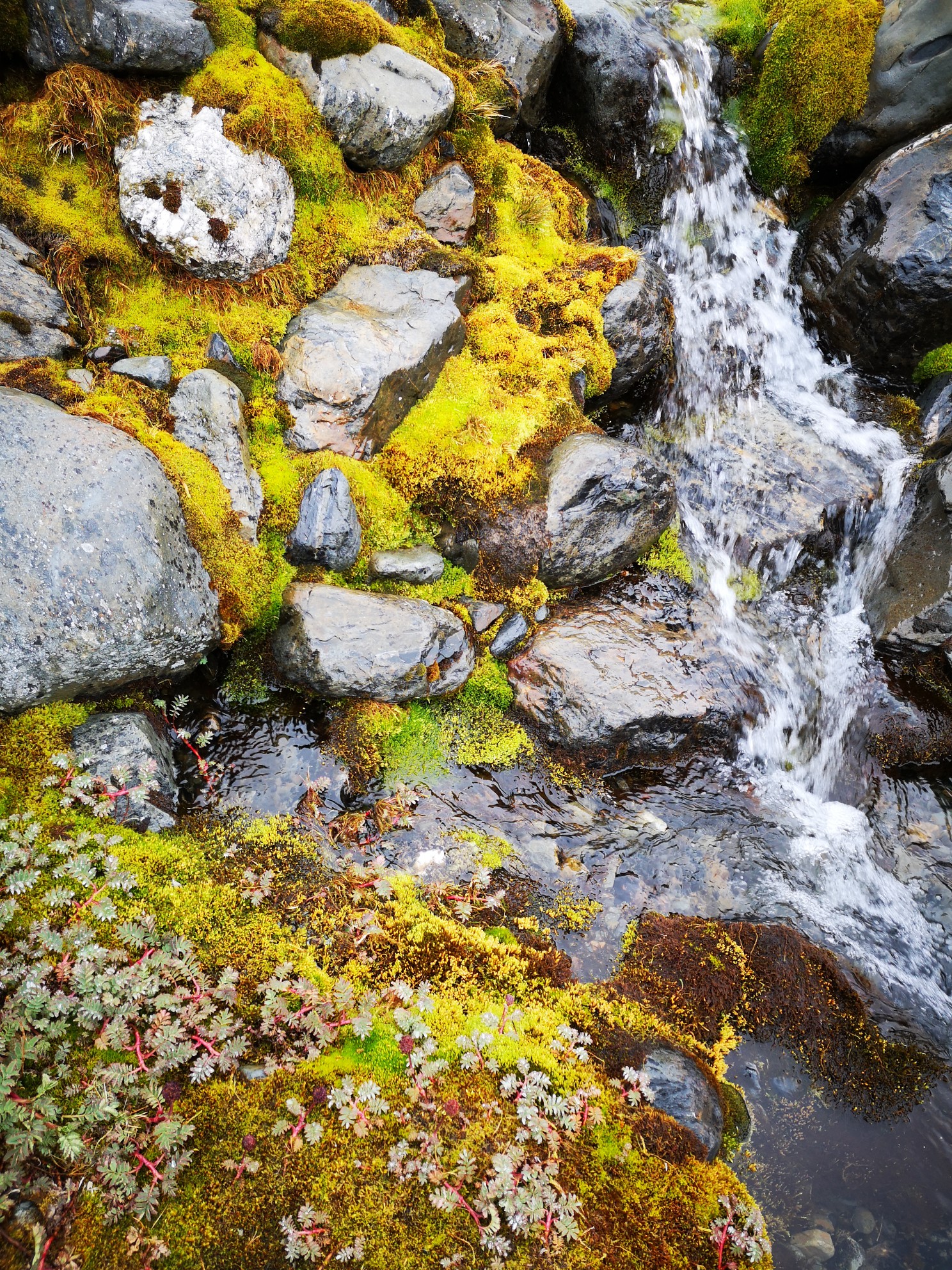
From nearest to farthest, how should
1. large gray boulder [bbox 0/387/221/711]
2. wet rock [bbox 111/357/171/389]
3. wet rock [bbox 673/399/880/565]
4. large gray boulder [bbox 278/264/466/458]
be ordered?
large gray boulder [bbox 0/387/221/711] → wet rock [bbox 111/357/171/389] → large gray boulder [bbox 278/264/466/458] → wet rock [bbox 673/399/880/565]

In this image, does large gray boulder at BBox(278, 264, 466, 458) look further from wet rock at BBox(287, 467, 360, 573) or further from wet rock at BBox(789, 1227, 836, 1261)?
wet rock at BBox(789, 1227, 836, 1261)

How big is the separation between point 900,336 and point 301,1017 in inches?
379

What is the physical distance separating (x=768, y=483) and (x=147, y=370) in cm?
654

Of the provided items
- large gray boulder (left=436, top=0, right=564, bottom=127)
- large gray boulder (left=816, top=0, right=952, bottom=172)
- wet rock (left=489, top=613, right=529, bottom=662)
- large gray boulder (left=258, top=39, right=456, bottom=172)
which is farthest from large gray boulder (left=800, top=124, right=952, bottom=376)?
wet rock (left=489, top=613, right=529, bottom=662)

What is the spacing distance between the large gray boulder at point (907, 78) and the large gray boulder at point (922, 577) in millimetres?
4805

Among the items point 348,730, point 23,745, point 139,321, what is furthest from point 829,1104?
point 139,321

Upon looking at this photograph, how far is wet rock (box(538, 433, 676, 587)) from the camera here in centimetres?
641

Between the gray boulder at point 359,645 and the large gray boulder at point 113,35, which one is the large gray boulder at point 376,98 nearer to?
the large gray boulder at point 113,35

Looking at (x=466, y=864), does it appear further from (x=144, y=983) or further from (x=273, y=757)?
(x=144, y=983)

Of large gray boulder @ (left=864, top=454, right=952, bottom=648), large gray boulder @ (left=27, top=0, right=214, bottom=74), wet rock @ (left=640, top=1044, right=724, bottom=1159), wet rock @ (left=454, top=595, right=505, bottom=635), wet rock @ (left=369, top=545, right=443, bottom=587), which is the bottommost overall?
wet rock @ (left=640, top=1044, right=724, bottom=1159)

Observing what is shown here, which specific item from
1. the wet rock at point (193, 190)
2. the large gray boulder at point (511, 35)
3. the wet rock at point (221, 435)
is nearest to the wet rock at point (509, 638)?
the wet rock at point (221, 435)

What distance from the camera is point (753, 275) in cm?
899

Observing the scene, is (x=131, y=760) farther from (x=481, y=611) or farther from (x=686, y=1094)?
(x=686, y=1094)

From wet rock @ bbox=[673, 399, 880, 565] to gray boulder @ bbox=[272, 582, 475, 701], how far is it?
12.6ft
